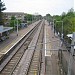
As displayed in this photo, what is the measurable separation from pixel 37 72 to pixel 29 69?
6.07 feet

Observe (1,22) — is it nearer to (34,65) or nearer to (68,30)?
(68,30)

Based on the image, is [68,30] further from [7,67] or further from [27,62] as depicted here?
[7,67]

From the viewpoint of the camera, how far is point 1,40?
49562 mm

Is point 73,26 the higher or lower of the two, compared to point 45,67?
higher

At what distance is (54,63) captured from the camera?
28.5 m

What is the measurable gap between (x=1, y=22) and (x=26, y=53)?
37.8 metres

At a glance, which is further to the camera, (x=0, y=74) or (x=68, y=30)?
(x=68, y=30)

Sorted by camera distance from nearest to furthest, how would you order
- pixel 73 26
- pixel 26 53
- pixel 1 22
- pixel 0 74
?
1. pixel 0 74
2. pixel 26 53
3. pixel 73 26
4. pixel 1 22

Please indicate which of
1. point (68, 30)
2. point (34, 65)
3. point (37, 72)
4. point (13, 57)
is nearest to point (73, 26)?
point (68, 30)

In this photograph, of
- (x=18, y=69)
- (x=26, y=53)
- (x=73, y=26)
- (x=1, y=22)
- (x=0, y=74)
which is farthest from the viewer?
(x=1, y=22)

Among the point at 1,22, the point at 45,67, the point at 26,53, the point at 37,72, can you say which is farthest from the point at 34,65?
the point at 1,22

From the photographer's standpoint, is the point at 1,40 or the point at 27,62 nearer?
the point at 27,62

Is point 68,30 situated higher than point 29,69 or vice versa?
point 68,30

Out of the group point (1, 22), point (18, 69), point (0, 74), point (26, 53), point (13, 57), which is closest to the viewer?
point (0, 74)
